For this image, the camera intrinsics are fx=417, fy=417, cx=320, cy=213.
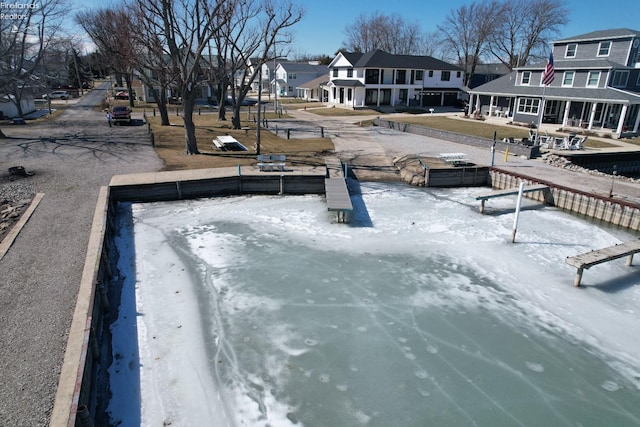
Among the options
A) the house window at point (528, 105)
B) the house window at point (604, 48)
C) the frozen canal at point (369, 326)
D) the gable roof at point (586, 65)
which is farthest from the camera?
the house window at point (528, 105)

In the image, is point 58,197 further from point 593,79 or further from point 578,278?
A: point 593,79

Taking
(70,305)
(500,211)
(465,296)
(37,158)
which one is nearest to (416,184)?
(500,211)

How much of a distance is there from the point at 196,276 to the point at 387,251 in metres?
5.46

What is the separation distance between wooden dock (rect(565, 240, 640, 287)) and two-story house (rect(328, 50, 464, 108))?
42.5 meters

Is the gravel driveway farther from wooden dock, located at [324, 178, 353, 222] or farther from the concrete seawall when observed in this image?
wooden dock, located at [324, 178, 353, 222]

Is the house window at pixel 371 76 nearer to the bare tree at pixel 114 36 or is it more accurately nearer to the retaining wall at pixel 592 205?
the bare tree at pixel 114 36

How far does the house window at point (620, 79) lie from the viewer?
102ft

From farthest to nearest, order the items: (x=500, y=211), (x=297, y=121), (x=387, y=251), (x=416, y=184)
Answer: (x=297, y=121) → (x=416, y=184) → (x=500, y=211) → (x=387, y=251)

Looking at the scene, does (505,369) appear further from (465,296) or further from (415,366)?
(465,296)

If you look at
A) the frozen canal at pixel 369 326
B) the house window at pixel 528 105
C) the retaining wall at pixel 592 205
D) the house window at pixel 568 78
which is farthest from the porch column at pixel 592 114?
the frozen canal at pixel 369 326

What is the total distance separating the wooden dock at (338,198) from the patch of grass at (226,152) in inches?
146

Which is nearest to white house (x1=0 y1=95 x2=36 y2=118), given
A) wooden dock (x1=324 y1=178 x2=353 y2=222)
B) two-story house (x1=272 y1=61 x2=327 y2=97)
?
wooden dock (x1=324 y1=178 x2=353 y2=222)

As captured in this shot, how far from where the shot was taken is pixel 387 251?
40.6ft

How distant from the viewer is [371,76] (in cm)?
5131
